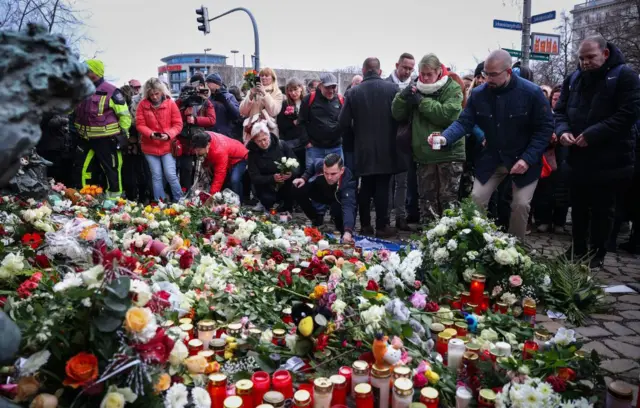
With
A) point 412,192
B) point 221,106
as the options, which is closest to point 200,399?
point 412,192

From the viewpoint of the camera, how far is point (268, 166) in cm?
679

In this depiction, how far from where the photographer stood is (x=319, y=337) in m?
2.50

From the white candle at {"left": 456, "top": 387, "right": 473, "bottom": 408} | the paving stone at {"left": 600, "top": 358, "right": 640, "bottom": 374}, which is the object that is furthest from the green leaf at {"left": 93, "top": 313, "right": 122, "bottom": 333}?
the paving stone at {"left": 600, "top": 358, "right": 640, "bottom": 374}

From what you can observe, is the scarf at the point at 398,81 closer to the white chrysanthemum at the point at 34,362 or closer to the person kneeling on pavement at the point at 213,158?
the person kneeling on pavement at the point at 213,158

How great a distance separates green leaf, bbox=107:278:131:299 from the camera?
1.61 metres

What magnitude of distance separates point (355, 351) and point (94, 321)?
1343 millimetres

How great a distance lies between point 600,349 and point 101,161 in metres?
6.00

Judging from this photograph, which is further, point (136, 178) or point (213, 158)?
point (136, 178)

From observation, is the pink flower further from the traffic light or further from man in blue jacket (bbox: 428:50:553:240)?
the traffic light

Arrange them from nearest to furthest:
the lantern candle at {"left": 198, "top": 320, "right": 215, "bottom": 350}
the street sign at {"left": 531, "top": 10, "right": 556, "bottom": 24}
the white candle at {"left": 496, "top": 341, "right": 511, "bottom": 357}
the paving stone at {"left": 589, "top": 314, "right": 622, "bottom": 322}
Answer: the white candle at {"left": 496, "top": 341, "right": 511, "bottom": 357}
the lantern candle at {"left": 198, "top": 320, "right": 215, "bottom": 350}
the paving stone at {"left": 589, "top": 314, "right": 622, "bottom": 322}
the street sign at {"left": 531, "top": 10, "right": 556, "bottom": 24}

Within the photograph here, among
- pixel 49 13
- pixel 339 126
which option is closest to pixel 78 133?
pixel 339 126

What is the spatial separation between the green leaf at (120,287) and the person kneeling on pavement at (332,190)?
3.85 metres

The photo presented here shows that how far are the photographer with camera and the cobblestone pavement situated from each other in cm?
490

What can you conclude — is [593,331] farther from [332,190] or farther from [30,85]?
[30,85]
